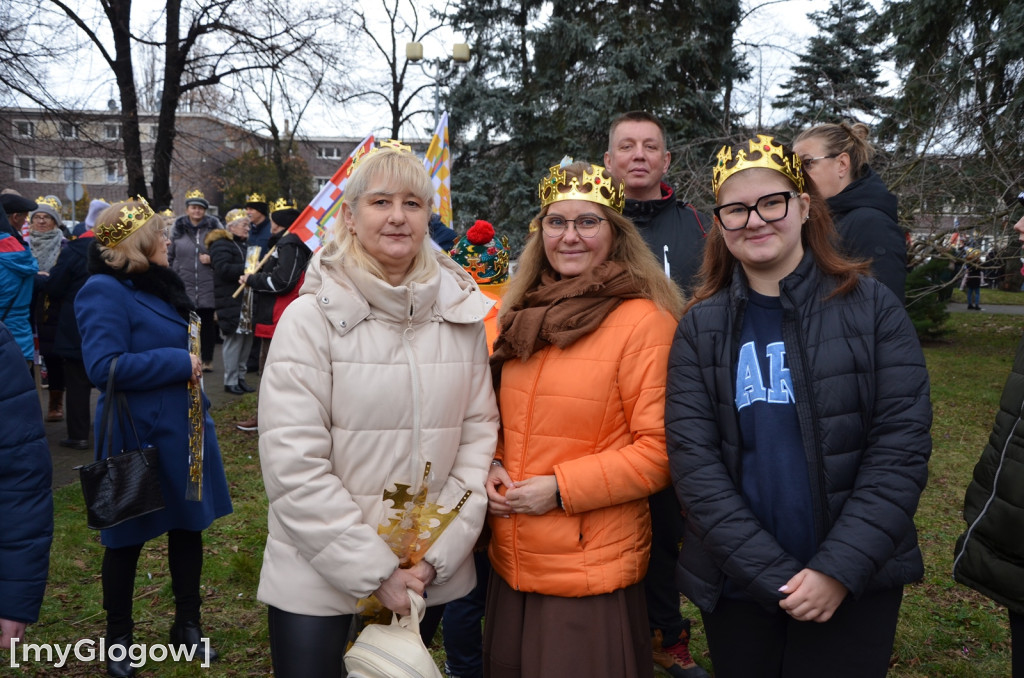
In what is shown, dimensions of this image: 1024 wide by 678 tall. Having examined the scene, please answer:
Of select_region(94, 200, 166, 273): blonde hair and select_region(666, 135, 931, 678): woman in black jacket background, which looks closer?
select_region(666, 135, 931, 678): woman in black jacket background

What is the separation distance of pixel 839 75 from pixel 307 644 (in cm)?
1293

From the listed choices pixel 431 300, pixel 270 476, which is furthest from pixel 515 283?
pixel 270 476

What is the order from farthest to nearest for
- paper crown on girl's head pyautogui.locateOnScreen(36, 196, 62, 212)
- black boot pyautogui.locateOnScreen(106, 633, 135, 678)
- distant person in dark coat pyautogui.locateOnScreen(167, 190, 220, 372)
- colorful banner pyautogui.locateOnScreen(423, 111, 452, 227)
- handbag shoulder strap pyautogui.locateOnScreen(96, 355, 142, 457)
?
distant person in dark coat pyautogui.locateOnScreen(167, 190, 220, 372), paper crown on girl's head pyautogui.locateOnScreen(36, 196, 62, 212), colorful banner pyautogui.locateOnScreen(423, 111, 452, 227), black boot pyautogui.locateOnScreen(106, 633, 135, 678), handbag shoulder strap pyautogui.locateOnScreen(96, 355, 142, 457)

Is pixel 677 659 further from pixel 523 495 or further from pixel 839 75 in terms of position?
pixel 839 75

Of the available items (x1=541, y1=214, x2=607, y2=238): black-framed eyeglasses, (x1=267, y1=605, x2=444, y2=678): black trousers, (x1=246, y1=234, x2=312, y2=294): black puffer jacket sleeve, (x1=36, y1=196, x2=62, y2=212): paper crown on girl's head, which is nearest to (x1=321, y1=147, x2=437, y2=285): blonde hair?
(x1=541, y1=214, x2=607, y2=238): black-framed eyeglasses

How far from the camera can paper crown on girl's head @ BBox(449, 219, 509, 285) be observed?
15.1 ft

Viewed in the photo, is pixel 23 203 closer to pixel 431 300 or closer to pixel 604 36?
pixel 431 300

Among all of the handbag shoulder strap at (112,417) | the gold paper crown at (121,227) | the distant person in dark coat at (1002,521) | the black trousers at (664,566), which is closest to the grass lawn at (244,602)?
the black trousers at (664,566)

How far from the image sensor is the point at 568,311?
100 inches

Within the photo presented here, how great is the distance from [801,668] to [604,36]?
12.8m

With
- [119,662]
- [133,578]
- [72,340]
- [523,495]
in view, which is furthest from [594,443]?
[72,340]

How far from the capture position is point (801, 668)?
220 cm

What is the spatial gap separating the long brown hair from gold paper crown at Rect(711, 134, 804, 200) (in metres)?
0.03

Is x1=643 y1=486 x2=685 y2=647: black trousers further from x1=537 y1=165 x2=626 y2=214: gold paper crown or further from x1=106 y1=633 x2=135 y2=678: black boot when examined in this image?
x1=106 y1=633 x2=135 y2=678: black boot
